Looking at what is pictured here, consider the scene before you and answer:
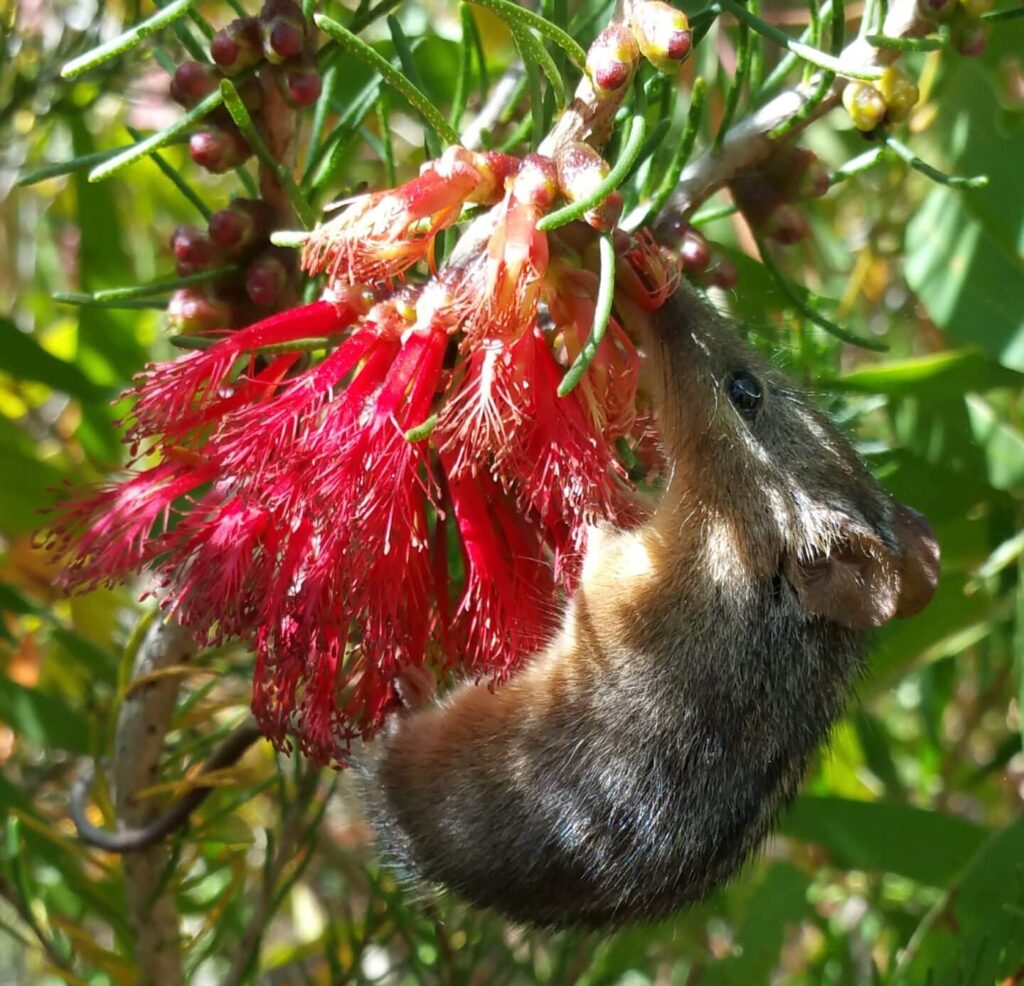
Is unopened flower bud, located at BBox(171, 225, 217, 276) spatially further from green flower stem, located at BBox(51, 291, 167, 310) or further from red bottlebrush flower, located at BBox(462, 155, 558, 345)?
red bottlebrush flower, located at BBox(462, 155, 558, 345)

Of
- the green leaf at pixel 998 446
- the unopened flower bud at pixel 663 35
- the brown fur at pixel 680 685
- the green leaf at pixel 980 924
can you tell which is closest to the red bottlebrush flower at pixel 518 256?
the unopened flower bud at pixel 663 35

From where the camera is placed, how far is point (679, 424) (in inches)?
50.2

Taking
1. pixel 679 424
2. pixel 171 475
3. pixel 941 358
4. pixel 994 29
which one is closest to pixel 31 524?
pixel 171 475

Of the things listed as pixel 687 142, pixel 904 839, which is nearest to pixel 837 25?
pixel 687 142

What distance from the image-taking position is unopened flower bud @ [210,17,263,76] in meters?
0.97

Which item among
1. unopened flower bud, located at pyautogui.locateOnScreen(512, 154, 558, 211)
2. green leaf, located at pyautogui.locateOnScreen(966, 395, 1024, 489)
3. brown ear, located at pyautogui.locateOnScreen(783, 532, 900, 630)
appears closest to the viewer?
unopened flower bud, located at pyautogui.locateOnScreen(512, 154, 558, 211)

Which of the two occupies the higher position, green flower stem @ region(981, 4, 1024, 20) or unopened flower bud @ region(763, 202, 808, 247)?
green flower stem @ region(981, 4, 1024, 20)

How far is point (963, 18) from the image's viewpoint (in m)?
1.01

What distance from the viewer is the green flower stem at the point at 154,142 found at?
0.86 m

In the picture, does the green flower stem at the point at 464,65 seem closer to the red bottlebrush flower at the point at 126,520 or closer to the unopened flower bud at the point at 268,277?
the unopened flower bud at the point at 268,277

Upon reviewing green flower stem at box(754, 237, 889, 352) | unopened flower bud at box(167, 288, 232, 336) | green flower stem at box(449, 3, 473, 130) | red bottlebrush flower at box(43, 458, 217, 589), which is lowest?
red bottlebrush flower at box(43, 458, 217, 589)

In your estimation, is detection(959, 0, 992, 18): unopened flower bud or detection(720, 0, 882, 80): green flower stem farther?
detection(959, 0, 992, 18): unopened flower bud

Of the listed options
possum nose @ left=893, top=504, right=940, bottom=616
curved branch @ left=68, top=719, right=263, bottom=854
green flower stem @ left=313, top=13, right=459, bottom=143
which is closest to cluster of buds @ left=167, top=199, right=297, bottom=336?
green flower stem @ left=313, top=13, right=459, bottom=143

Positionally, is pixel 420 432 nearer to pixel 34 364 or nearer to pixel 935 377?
pixel 935 377
